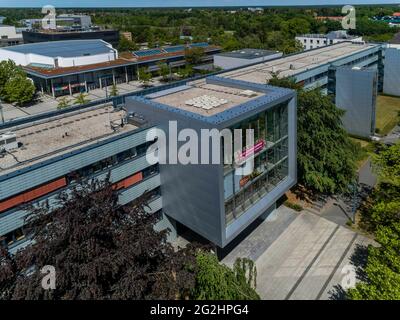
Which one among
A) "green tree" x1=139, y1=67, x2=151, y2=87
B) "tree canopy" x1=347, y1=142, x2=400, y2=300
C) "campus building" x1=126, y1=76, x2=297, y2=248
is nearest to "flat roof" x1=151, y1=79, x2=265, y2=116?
"campus building" x1=126, y1=76, x2=297, y2=248

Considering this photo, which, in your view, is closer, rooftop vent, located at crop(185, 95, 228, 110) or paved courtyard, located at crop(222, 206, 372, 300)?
paved courtyard, located at crop(222, 206, 372, 300)

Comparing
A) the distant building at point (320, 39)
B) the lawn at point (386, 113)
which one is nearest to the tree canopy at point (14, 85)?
the lawn at point (386, 113)

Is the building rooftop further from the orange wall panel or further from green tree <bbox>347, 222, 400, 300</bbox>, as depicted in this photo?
green tree <bbox>347, 222, 400, 300</bbox>

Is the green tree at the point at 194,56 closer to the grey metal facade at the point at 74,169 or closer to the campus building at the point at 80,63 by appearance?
the campus building at the point at 80,63

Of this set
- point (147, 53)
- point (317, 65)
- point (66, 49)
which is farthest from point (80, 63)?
point (317, 65)
